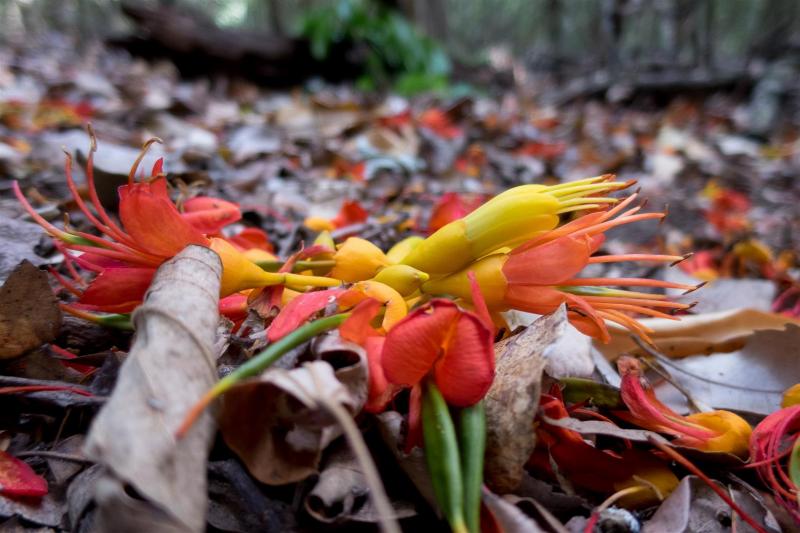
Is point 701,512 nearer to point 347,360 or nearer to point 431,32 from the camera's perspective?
point 347,360

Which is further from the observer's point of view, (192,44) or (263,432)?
(192,44)

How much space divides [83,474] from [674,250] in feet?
7.86

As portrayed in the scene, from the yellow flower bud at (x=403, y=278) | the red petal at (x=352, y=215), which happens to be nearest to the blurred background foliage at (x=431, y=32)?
the red petal at (x=352, y=215)

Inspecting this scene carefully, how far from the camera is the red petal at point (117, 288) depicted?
84 cm

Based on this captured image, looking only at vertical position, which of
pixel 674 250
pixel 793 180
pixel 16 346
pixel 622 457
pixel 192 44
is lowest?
pixel 793 180

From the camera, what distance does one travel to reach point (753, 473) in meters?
0.89

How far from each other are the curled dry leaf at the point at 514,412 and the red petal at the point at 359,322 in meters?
0.19

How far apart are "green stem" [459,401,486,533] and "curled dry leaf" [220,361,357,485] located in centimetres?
14

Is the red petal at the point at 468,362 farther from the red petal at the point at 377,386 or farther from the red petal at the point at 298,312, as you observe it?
the red petal at the point at 298,312

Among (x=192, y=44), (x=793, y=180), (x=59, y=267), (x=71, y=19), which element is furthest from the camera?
(x=71, y=19)

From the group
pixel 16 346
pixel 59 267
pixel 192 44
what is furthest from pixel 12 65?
pixel 16 346

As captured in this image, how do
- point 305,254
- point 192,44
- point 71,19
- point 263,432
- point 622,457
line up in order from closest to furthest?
1. point 263,432
2. point 622,457
3. point 305,254
4. point 192,44
5. point 71,19

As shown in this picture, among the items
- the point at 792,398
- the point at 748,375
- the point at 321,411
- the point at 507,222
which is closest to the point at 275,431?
the point at 321,411

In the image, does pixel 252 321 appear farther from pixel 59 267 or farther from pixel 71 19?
pixel 71 19
